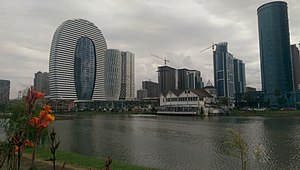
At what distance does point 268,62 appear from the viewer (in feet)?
508

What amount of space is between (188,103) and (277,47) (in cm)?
9470

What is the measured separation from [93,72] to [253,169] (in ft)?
618

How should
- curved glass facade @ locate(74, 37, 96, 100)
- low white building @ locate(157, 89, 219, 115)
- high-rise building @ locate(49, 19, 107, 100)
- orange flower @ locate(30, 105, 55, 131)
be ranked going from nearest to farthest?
orange flower @ locate(30, 105, 55, 131), low white building @ locate(157, 89, 219, 115), high-rise building @ locate(49, 19, 107, 100), curved glass facade @ locate(74, 37, 96, 100)

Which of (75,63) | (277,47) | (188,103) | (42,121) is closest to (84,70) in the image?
(75,63)

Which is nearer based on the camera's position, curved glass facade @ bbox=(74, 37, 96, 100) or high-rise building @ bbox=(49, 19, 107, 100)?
high-rise building @ bbox=(49, 19, 107, 100)

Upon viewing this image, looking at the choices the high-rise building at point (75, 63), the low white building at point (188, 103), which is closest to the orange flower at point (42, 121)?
the low white building at point (188, 103)

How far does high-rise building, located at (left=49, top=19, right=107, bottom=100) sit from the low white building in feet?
360

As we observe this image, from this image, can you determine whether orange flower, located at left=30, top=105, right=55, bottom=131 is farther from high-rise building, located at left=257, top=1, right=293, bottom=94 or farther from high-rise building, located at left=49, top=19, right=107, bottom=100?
high-rise building, located at left=49, top=19, right=107, bottom=100

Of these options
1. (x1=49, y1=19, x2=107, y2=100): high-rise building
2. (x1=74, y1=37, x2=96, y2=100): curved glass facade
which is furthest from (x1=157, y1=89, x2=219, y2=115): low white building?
(x1=74, y1=37, x2=96, y2=100): curved glass facade

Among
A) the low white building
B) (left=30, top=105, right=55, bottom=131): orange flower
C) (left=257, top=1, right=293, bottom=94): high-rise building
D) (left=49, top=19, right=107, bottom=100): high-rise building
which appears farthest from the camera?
(left=49, top=19, right=107, bottom=100): high-rise building

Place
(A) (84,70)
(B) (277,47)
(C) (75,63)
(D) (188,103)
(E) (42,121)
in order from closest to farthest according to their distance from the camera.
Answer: (E) (42,121), (D) (188,103), (B) (277,47), (C) (75,63), (A) (84,70)

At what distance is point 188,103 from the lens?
88.9 metres

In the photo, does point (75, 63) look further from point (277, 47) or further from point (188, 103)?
point (277, 47)

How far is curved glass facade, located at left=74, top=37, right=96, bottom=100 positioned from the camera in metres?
192
